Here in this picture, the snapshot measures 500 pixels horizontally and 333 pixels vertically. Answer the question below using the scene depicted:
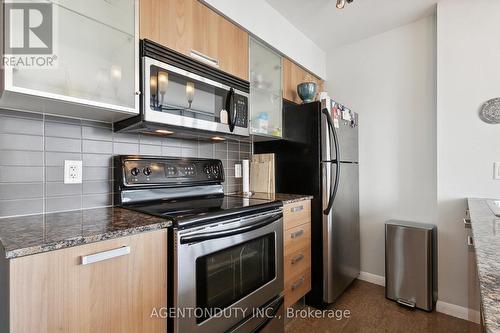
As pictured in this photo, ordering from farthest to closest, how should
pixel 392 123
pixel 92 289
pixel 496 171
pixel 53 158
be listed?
pixel 392 123, pixel 496 171, pixel 53 158, pixel 92 289

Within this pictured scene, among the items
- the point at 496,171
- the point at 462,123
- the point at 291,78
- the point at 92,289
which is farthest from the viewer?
the point at 291,78

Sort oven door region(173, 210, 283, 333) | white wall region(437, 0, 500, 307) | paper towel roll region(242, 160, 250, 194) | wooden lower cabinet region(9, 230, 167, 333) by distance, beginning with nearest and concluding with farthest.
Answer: wooden lower cabinet region(9, 230, 167, 333) < oven door region(173, 210, 283, 333) < white wall region(437, 0, 500, 307) < paper towel roll region(242, 160, 250, 194)

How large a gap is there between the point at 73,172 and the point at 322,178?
168 cm

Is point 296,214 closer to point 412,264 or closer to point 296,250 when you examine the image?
point 296,250

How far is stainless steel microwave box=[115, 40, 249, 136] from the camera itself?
1.27 meters

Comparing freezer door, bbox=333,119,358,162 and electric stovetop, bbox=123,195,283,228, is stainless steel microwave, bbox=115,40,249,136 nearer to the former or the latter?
electric stovetop, bbox=123,195,283,228

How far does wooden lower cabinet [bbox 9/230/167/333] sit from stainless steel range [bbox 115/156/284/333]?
3.3 inches

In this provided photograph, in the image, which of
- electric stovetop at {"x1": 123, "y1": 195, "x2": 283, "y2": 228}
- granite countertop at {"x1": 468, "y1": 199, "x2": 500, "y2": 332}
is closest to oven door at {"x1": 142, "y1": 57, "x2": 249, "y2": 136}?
electric stovetop at {"x1": 123, "y1": 195, "x2": 283, "y2": 228}

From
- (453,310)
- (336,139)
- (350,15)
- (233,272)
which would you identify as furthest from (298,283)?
(350,15)

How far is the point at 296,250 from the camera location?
1879mm

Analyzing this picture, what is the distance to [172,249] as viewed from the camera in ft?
3.54

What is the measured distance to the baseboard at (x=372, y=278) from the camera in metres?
2.50

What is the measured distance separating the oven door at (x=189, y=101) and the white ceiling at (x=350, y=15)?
1013mm

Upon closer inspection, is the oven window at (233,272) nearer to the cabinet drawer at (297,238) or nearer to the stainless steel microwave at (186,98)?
the cabinet drawer at (297,238)
